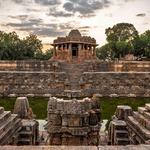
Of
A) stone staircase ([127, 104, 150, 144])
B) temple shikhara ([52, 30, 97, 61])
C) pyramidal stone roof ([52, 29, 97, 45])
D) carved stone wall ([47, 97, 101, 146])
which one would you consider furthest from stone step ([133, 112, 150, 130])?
pyramidal stone roof ([52, 29, 97, 45])

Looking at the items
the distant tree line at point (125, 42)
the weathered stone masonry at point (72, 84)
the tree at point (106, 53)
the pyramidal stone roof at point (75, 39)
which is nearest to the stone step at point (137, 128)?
the weathered stone masonry at point (72, 84)

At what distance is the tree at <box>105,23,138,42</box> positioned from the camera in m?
59.5

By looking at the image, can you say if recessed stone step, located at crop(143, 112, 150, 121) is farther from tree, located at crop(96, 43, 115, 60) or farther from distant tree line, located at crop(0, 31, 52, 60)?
tree, located at crop(96, 43, 115, 60)

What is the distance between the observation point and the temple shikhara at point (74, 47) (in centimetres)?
3684

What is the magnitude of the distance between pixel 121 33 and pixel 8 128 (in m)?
54.1

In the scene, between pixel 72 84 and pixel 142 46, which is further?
pixel 142 46

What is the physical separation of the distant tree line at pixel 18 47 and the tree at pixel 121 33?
43.5ft

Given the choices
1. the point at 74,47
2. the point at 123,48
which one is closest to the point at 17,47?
the point at 123,48

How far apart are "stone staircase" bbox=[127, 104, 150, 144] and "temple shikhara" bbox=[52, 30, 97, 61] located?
1077 inches

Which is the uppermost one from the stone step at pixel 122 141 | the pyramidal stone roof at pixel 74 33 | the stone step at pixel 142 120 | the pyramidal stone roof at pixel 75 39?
the pyramidal stone roof at pixel 74 33

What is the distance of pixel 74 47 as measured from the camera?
37875 mm

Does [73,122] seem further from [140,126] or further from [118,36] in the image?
[118,36]

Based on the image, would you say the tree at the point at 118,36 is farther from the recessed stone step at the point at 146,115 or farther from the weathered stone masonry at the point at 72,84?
the recessed stone step at the point at 146,115

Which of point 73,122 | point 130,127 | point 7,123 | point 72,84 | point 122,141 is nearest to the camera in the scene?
point 7,123
